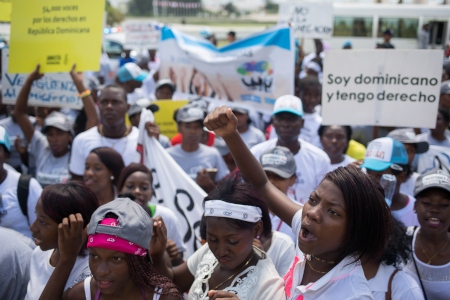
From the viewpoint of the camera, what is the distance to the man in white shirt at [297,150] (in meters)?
4.50

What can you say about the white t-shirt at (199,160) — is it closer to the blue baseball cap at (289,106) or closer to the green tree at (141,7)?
the blue baseball cap at (289,106)

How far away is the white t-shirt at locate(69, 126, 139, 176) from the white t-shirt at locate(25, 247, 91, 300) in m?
1.94

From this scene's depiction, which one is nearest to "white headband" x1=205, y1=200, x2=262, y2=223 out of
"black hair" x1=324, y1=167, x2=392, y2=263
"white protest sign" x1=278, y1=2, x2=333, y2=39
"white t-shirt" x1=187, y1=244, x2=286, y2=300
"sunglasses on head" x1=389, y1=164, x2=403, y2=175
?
"white t-shirt" x1=187, y1=244, x2=286, y2=300

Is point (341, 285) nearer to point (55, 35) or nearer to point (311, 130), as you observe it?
point (55, 35)

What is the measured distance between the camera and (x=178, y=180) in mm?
4359

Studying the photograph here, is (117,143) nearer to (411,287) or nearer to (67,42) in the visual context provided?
(67,42)

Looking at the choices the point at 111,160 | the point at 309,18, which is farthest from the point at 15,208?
the point at 309,18

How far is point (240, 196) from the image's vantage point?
2572mm

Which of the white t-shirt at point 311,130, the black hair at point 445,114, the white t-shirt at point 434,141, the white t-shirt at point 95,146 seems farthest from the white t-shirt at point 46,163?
the black hair at point 445,114

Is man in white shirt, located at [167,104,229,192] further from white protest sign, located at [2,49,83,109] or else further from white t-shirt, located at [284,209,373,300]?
white t-shirt, located at [284,209,373,300]

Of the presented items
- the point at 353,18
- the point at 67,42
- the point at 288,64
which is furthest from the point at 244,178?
the point at 353,18

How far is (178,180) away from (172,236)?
2.35ft

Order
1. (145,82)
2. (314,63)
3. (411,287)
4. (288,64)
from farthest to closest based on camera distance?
(314,63)
(145,82)
(288,64)
(411,287)

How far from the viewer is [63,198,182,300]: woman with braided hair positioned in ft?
7.69
